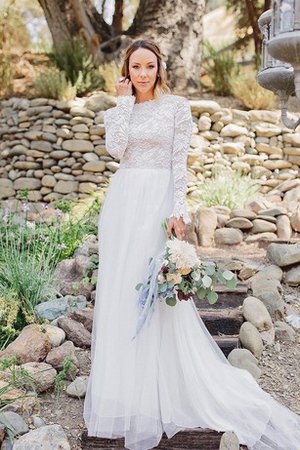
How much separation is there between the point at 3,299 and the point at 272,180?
19.1ft

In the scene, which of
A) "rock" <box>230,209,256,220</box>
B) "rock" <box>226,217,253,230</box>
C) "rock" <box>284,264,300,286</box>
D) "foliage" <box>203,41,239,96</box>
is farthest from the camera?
"foliage" <box>203,41,239,96</box>

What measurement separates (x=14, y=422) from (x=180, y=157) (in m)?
1.64

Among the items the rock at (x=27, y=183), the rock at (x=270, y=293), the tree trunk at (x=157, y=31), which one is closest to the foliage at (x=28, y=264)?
the rock at (x=270, y=293)

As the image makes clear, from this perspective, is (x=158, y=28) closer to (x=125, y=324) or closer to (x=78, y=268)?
(x=78, y=268)

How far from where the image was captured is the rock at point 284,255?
5242 millimetres

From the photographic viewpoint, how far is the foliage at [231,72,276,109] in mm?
9461

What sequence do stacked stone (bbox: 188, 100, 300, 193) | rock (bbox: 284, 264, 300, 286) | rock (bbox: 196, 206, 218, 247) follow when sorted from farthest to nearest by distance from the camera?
stacked stone (bbox: 188, 100, 300, 193), rock (bbox: 196, 206, 218, 247), rock (bbox: 284, 264, 300, 286)

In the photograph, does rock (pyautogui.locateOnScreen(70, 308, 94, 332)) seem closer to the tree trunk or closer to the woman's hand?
the woman's hand

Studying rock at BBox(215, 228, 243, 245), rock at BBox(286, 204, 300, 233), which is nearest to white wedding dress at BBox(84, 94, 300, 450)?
rock at BBox(215, 228, 243, 245)

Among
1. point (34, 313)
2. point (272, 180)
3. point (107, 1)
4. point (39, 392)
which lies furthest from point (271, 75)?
point (107, 1)

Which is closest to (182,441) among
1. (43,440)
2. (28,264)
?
(43,440)

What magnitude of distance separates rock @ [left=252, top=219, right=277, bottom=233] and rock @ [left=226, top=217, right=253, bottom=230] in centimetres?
7

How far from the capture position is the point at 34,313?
13.8 feet

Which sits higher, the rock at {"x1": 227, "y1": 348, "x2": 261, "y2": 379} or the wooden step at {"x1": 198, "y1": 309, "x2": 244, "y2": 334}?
the wooden step at {"x1": 198, "y1": 309, "x2": 244, "y2": 334}
